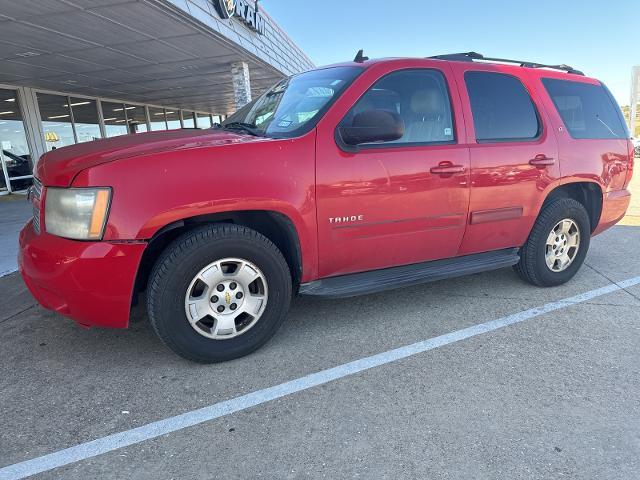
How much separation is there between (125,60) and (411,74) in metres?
10.4

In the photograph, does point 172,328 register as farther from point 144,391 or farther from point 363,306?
point 363,306

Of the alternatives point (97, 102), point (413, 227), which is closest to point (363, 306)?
point (413, 227)

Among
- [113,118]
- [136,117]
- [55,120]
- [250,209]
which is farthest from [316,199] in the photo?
[136,117]

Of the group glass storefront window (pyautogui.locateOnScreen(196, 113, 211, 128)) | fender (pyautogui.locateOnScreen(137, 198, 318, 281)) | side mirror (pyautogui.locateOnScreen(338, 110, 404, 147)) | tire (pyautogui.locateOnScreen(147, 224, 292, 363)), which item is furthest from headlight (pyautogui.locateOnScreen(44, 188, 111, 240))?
glass storefront window (pyautogui.locateOnScreen(196, 113, 211, 128))

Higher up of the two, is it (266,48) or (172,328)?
(266,48)

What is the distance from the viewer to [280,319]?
9.98 ft

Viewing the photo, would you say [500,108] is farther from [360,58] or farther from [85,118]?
[85,118]

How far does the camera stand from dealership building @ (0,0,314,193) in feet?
27.3

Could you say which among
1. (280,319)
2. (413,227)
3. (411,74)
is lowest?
(280,319)

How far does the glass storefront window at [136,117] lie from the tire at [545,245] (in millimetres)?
19275

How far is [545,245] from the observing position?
13.4ft

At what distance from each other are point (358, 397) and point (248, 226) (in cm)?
131

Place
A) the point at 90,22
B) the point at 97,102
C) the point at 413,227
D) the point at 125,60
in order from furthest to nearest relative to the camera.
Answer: the point at 97,102 → the point at 125,60 → the point at 90,22 → the point at 413,227

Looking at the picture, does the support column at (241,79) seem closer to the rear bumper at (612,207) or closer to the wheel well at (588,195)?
the wheel well at (588,195)
